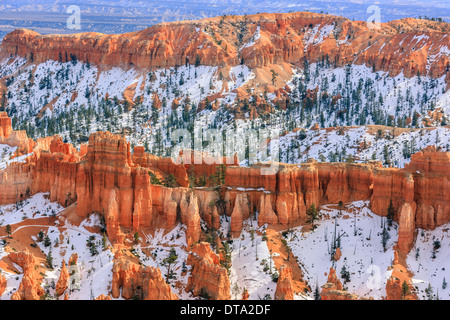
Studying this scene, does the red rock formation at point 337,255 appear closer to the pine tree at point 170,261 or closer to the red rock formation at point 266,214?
the red rock formation at point 266,214

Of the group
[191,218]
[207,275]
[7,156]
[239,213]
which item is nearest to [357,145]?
[239,213]

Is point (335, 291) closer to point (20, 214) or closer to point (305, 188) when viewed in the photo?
point (305, 188)

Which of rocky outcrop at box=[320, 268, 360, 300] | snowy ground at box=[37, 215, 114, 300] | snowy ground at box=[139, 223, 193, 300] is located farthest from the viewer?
snowy ground at box=[139, 223, 193, 300]

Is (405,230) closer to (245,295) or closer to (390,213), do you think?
(390,213)

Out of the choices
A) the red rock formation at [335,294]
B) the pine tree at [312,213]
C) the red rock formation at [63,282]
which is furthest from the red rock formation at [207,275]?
the pine tree at [312,213]

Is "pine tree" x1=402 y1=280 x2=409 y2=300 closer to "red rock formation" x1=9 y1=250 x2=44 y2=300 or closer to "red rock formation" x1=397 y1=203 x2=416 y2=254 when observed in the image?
"red rock formation" x1=397 y1=203 x2=416 y2=254

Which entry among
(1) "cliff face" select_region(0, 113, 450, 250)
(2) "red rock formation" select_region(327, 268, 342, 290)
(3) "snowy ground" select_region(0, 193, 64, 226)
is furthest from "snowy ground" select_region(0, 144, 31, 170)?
(2) "red rock formation" select_region(327, 268, 342, 290)

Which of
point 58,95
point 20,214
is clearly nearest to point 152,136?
point 58,95
